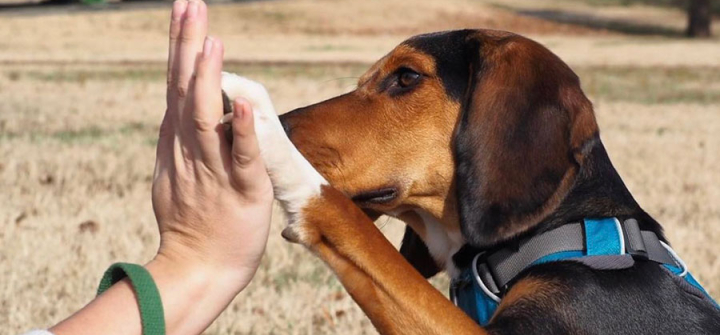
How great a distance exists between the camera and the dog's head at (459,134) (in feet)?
11.5

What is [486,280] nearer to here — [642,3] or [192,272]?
[192,272]

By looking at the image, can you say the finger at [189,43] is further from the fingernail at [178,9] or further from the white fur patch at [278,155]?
the white fur patch at [278,155]

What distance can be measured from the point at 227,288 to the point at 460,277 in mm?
1282

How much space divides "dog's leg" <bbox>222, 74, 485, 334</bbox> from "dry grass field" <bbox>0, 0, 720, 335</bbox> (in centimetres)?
221

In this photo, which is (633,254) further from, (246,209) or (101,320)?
(101,320)

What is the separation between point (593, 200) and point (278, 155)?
118 centimetres

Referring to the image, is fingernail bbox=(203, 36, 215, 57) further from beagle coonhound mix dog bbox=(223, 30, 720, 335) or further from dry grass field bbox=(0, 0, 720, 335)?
dry grass field bbox=(0, 0, 720, 335)

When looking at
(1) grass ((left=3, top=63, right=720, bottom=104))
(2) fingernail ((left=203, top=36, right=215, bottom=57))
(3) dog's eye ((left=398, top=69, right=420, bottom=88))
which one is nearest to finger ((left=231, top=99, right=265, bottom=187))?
(2) fingernail ((left=203, top=36, right=215, bottom=57))

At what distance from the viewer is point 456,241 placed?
3945 mm

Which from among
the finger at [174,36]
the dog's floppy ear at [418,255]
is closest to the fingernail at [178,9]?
the finger at [174,36]

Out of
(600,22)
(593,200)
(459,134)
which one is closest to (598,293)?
(593,200)

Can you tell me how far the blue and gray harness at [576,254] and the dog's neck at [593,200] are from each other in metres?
0.03

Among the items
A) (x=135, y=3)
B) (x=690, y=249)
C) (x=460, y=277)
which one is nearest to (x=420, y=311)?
(x=460, y=277)

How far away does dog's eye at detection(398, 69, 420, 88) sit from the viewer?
3979 millimetres
